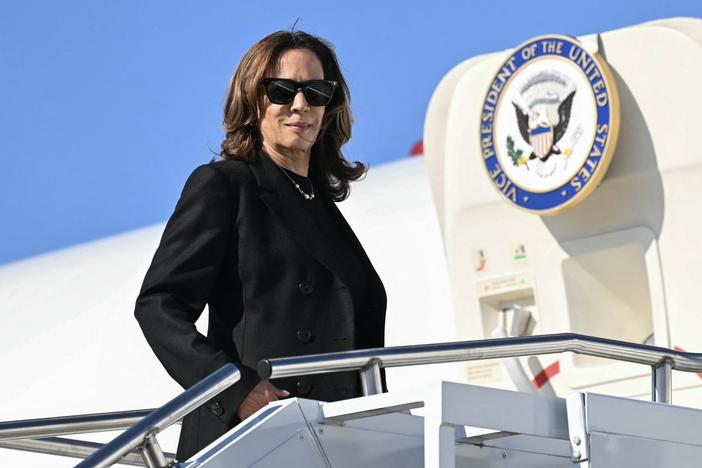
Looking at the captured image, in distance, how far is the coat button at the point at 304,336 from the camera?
14.1 feet

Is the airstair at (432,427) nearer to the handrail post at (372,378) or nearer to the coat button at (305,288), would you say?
the handrail post at (372,378)

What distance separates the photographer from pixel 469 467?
434 centimetres

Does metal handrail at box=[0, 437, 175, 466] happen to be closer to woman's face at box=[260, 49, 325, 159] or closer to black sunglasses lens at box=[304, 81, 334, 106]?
woman's face at box=[260, 49, 325, 159]

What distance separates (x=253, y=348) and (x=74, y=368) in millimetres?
12205

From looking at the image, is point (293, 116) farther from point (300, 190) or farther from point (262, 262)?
point (262, 262)

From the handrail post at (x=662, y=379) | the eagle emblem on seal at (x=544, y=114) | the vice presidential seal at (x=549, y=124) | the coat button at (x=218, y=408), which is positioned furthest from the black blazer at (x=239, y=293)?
the eagle emblem on seal at (x=544, y=114)

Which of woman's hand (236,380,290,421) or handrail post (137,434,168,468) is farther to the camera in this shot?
woman's hand (236,380,290,421)

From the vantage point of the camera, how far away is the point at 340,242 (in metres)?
4.59

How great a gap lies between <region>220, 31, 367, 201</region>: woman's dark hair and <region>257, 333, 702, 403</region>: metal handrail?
738 millimetres

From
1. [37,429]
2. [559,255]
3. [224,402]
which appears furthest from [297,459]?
[559,255]

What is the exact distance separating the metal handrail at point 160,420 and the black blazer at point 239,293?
0.18m

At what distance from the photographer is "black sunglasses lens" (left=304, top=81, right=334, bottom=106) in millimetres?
4520

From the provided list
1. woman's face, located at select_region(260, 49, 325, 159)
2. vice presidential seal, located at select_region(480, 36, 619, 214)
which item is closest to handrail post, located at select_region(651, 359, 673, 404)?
woman's face, located at select_region(260, 49, 325, 159)

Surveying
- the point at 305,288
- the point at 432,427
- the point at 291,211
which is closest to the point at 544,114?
the point at 291,211
